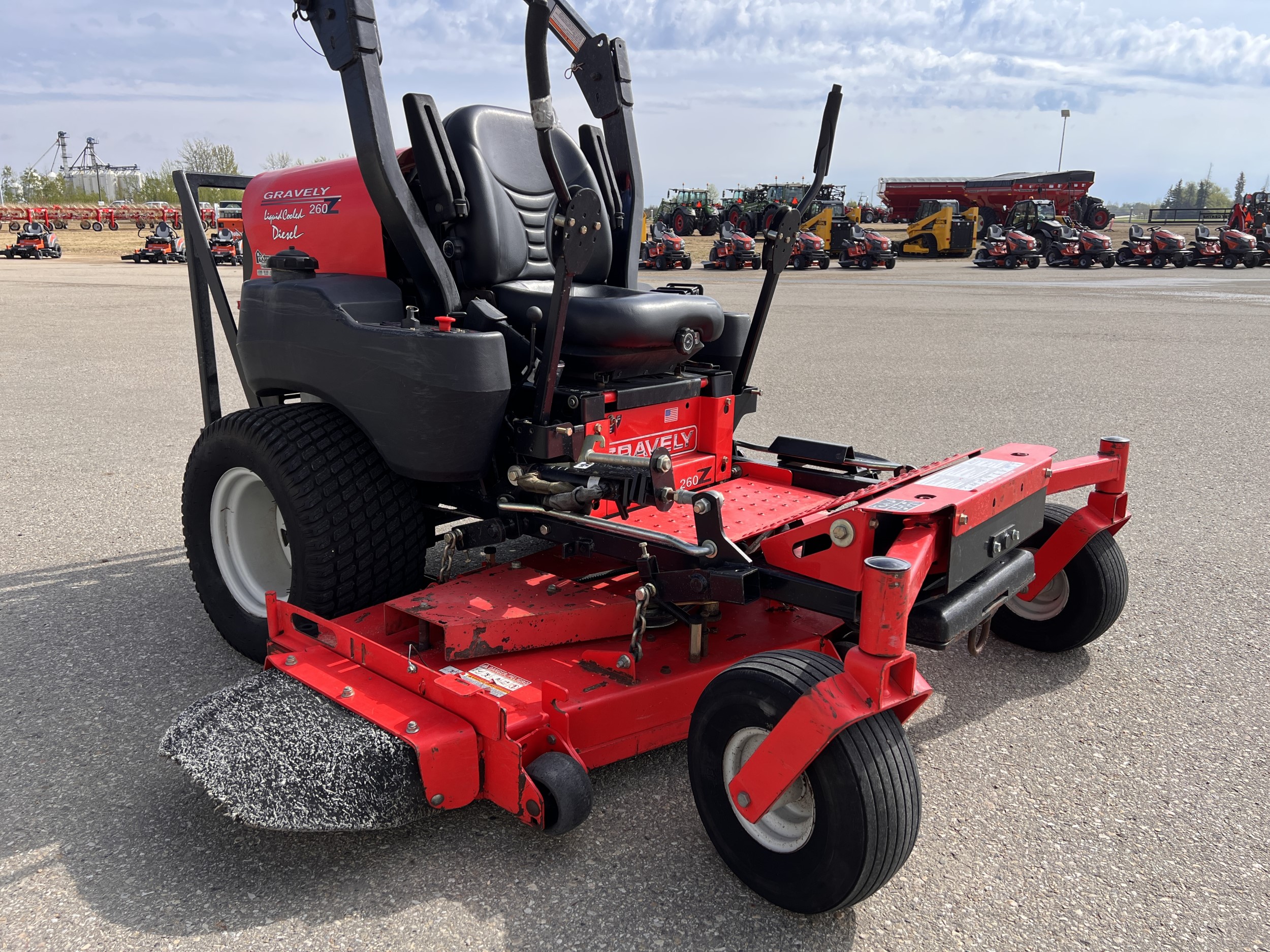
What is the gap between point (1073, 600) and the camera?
3262mm

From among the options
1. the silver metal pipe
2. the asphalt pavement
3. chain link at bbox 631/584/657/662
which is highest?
the silver metal pipe

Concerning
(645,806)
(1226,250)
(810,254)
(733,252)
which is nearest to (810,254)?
(810,254)

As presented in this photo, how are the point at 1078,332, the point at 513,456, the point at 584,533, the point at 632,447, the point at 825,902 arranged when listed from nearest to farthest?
the point at 825,902 → the point at 584,533 → the point at 513,456 → the point at 632,447 → the point at 1078,332

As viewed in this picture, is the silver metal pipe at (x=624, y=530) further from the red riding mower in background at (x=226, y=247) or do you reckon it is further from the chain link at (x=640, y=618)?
the red riding mower in background at (x=226, y=247)

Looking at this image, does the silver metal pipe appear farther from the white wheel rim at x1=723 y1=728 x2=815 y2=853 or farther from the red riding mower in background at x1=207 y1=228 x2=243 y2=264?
the red riding mower in background at x1=207 y1=228 x2=243 y2=264

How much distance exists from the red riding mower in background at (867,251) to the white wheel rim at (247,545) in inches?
1040

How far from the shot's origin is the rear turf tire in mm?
2955

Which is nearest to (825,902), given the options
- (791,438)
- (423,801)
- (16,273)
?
(423,801)

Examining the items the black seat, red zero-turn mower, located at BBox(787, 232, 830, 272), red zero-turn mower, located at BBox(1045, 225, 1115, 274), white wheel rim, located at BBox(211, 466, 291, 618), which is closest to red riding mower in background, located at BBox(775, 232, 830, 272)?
red zero-turn mower, located at BBox(787, 232, 830, 272)

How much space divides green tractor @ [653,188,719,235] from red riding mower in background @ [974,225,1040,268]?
13.1 m

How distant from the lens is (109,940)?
6.55ft

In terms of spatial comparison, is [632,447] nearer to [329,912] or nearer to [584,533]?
[584,533]

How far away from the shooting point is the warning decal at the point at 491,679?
247 cm

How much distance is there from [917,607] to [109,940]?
1.84 m
